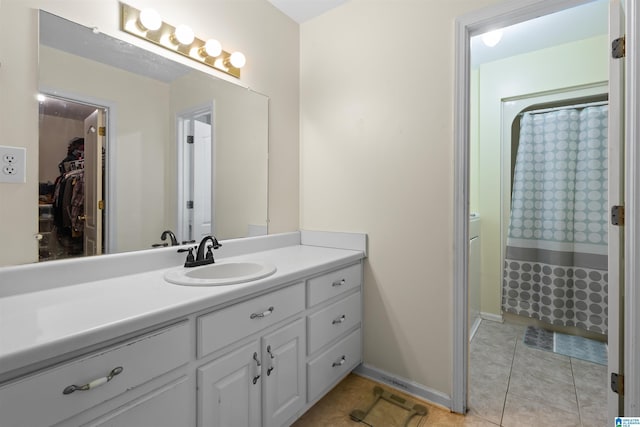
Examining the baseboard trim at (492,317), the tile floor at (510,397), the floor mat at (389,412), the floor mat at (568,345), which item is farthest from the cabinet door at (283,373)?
the baseboard trim at (492,317)

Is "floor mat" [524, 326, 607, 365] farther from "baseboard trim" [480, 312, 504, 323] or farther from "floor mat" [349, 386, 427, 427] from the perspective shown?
"floor mat" [349, 386, 427, 427]

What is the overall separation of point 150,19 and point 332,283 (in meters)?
1.49

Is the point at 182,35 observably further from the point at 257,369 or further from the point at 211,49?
the point at 257,369

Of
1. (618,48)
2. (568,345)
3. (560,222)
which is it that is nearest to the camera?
(618,48)

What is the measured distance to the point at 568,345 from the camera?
2.32m

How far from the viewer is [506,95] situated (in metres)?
2.72

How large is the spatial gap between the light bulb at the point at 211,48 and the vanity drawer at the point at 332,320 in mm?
1437

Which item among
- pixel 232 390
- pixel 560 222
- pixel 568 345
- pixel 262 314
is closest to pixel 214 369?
→ pixel 232 390

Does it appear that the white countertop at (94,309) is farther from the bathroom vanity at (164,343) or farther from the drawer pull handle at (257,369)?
the drawer pull handle at (257,369)

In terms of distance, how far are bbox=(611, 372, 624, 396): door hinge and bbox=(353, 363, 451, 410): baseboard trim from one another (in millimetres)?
696

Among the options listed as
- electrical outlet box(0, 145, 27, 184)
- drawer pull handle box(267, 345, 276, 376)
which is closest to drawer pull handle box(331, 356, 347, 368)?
drawer pull handle box(267, 345, 276, 376)

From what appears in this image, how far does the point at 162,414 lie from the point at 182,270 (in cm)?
56

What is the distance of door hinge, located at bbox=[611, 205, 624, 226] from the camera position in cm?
122

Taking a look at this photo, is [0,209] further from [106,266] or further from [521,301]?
[521,301]
